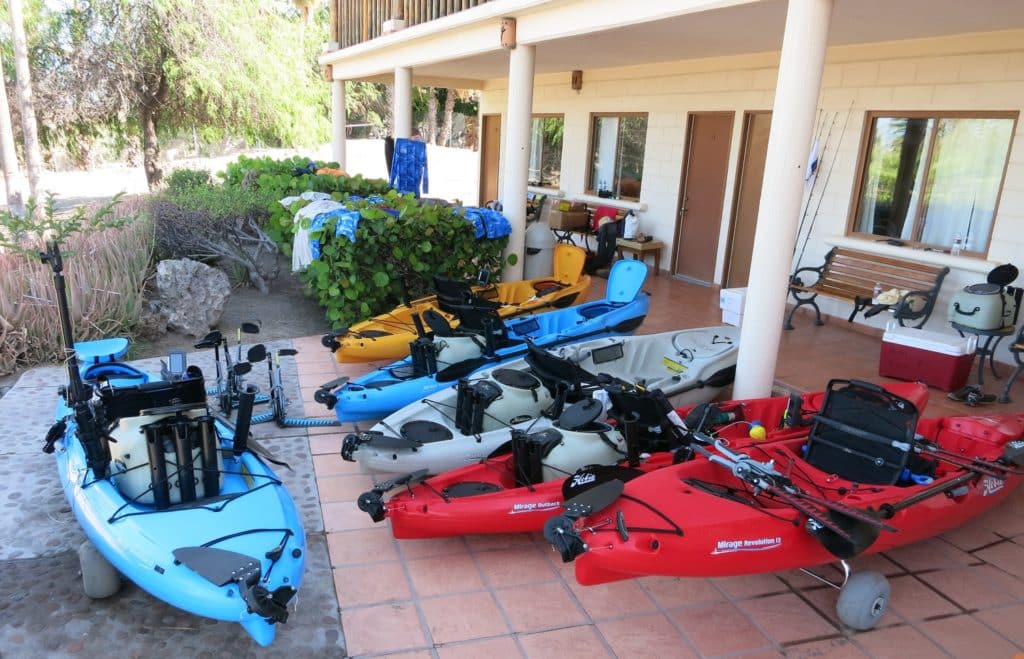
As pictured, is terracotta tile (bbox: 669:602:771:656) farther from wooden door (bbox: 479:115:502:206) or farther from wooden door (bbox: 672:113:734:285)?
wooden door (bbox: 479:115:502:206)

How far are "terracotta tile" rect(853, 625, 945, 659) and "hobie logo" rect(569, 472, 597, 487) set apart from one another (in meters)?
1.50

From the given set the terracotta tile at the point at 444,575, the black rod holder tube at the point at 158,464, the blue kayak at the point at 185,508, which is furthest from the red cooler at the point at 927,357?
the black rod holder tube at the point at 158,464

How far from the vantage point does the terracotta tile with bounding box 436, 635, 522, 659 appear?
3.26 meters

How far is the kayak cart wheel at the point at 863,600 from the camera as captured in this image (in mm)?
3449

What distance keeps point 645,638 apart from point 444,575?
1.13 metres

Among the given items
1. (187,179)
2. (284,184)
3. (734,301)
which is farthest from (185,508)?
(187,179)

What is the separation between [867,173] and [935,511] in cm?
547

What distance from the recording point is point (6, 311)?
A: 269 inches

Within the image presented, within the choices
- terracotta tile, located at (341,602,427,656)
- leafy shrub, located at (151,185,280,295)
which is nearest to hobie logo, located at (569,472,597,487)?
terracotta tile, located at (341,602,427,656)

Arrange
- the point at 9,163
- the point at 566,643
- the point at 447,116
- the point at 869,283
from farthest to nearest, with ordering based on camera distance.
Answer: the point at 447,116 → the point at 9,163 → the point at 869,283 → the point at 566,643

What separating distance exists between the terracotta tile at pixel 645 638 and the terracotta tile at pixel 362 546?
1.32 metres

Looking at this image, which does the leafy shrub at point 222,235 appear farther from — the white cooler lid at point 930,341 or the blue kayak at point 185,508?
the white cooler lid at point 930,341

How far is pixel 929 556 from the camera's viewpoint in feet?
13.8

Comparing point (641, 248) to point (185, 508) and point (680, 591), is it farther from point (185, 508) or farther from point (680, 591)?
point (185, 508)
